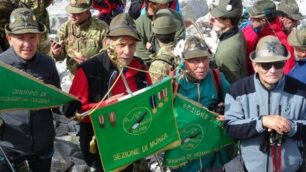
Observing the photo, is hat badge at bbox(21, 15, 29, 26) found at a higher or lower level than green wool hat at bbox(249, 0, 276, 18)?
higher

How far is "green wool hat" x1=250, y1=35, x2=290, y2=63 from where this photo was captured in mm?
4734

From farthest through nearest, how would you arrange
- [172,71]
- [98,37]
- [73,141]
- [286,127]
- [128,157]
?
[73,141] < [98,37] < [172,71] < [128,157] < [286,127]

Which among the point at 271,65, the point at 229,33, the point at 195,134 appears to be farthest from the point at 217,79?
the point at 229,33

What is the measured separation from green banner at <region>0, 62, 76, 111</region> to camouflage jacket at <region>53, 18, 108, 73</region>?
2.38m

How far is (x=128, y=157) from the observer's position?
4.98 metres

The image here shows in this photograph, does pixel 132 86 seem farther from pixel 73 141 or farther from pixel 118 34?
pixel 73 141

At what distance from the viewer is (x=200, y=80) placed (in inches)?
204

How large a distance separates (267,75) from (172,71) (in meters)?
0.99

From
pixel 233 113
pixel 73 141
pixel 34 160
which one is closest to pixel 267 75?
pixel 233 113

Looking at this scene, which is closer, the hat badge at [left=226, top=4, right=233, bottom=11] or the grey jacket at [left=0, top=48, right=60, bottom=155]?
the grey jacket at [left=0, top=48, right=60, bottom=155]

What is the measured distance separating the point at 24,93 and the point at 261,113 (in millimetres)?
2084

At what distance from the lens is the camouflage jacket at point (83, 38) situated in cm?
729

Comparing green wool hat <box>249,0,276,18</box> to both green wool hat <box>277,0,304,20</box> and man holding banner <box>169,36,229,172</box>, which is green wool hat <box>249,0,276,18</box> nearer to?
green wool hat <box>277,0,304,20</box>

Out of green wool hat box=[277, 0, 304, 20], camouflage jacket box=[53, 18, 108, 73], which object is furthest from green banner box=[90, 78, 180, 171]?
green wool hat box=[277, 0, 304, 20]
